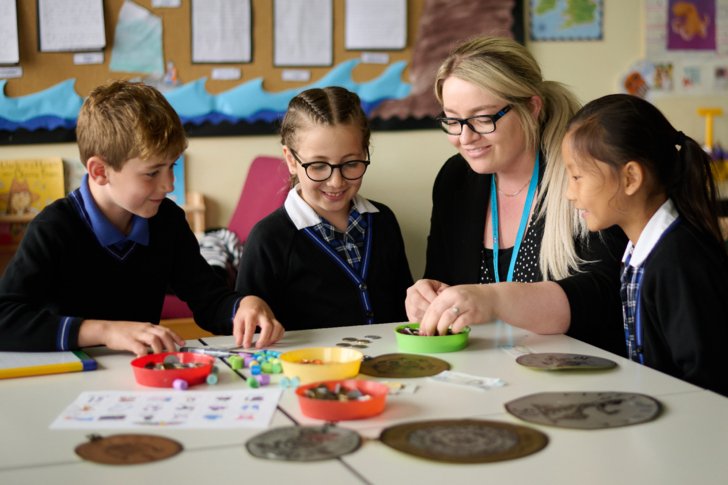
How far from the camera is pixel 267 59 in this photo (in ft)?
12.5

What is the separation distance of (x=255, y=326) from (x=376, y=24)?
2.52m

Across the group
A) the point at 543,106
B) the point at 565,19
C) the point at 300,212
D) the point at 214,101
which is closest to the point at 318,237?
the point at 300,212

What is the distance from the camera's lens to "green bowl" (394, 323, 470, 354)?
5.10 feet

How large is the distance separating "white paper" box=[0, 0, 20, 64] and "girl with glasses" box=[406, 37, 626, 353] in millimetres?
2043

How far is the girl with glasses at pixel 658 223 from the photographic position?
151 cm

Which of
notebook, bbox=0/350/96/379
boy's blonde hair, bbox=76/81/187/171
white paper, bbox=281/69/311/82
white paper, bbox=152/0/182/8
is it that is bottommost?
notebook, bbox=0/350/96/379

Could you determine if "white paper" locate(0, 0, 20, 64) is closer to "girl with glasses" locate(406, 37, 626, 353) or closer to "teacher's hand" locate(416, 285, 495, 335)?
"girl with glasses" locate(406, 37, 626, 353)

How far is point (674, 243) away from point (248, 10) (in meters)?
2.61

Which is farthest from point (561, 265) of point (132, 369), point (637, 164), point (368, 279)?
point (132, 369)

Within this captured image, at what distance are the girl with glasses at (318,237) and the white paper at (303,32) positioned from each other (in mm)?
1694

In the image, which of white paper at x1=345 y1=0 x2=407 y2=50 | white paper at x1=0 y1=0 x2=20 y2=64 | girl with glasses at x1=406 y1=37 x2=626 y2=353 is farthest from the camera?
white paper at x1=345 y1=0 x2=407 y2=50

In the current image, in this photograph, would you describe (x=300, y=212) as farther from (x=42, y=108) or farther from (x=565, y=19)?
(x=565, y=19)

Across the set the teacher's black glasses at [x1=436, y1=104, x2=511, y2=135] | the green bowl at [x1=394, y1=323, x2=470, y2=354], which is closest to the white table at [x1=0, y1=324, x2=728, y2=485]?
the green bowl at [x1=394, y1=323, x2=470, y2=354]

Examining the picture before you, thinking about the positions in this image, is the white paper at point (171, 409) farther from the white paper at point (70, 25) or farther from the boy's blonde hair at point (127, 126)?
the white paper at point (70, 25)
